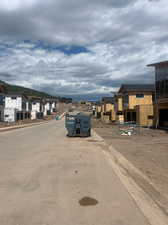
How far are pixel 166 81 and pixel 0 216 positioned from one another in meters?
31.1

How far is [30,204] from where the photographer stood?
5.64 metres

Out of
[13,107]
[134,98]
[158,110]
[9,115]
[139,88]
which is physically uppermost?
[139,88]

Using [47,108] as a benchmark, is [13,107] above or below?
below

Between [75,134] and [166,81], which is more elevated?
[166,81]

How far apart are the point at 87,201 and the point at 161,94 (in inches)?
1190

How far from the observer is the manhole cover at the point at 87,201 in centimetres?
568

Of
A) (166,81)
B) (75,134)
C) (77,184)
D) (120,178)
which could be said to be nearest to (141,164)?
(120,178)

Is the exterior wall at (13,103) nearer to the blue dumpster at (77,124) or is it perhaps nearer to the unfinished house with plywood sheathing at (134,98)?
the unfinished house with plywood sheathing at (134,98)

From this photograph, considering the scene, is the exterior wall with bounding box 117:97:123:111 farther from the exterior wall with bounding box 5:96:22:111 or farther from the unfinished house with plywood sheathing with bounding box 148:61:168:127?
the exterior wall with bounding box 5:96:22:111

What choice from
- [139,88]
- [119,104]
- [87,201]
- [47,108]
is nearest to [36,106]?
[47,108]

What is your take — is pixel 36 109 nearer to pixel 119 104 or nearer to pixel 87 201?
pixel 119 104

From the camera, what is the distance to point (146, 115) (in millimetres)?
40781

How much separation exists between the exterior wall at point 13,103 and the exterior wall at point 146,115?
3685 centimetres

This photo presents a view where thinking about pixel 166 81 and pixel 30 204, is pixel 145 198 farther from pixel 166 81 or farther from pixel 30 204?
pixel 166 81
